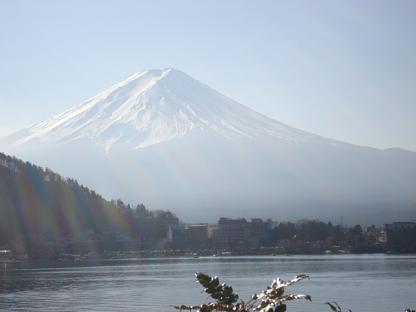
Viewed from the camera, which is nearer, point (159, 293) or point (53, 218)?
point (159, 293)

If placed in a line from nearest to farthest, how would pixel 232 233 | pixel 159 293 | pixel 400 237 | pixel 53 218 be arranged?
pixel 159 293
pixel 53 218
pixel 400 237
pixel 232 233

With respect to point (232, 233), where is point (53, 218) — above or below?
above

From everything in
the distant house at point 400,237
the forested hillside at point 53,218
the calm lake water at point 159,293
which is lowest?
the calm lake water at point 159,293

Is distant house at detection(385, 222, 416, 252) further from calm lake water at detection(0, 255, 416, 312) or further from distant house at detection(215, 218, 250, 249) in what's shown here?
calm lake water at detection(0, 255, 416, 312)

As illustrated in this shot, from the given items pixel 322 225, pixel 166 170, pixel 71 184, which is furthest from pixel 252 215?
pixel 71 184

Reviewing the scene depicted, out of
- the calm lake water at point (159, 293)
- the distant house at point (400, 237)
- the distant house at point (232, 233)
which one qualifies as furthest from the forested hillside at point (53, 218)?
the calm lake water at point (159, 293)

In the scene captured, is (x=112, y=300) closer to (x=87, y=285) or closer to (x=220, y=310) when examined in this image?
(x=87, y=285)

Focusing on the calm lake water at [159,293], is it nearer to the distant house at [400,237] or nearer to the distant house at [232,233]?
the distant house at [400,237]

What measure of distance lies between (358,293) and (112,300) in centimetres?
729

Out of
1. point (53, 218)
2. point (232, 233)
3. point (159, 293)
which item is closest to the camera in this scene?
point (159, 293)

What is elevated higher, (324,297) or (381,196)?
(381,196)

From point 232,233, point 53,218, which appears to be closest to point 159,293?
point 53,218

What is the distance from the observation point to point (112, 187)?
13250 cm

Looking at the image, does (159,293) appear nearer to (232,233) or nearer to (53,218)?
(53,218)
